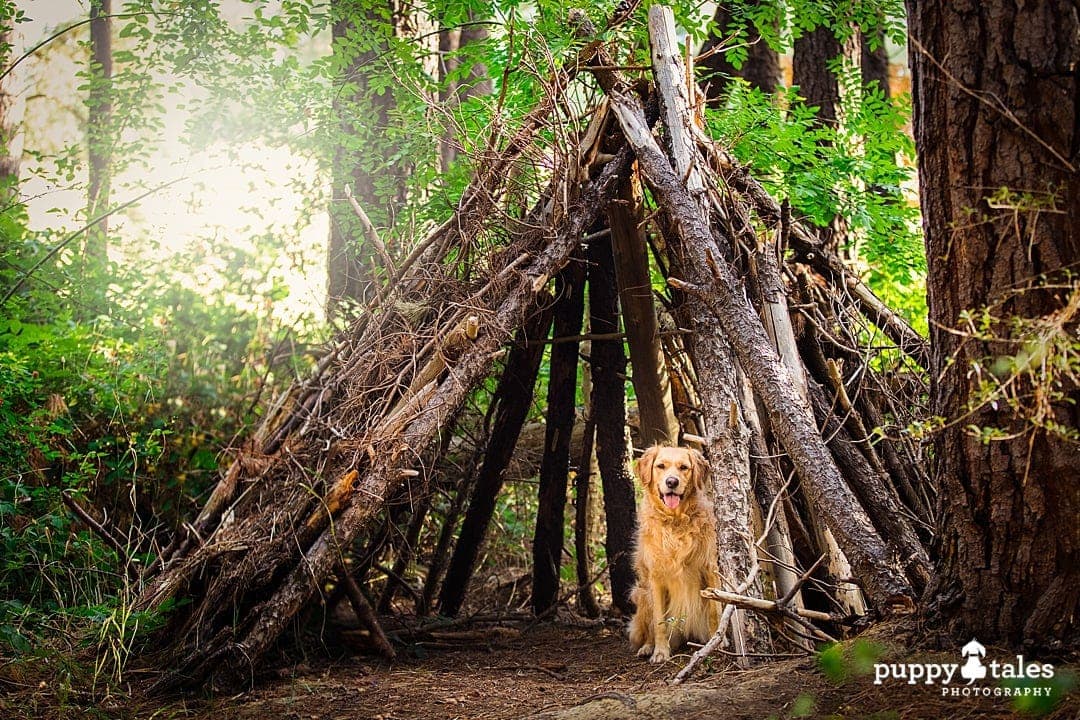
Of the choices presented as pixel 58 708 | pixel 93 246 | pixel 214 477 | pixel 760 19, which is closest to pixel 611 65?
pixel 760 19

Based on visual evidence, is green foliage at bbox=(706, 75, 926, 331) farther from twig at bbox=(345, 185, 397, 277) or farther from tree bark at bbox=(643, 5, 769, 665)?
twig at bbox=(345, 185, 397, 277)

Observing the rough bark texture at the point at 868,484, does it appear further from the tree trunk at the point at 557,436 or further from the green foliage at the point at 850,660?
the tree trunk at the point at 557,436

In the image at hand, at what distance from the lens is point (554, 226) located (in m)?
5.70

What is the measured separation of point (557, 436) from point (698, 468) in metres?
1.84

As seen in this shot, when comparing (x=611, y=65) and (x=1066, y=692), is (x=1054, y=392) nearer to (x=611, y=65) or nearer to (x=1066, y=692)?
(x=1066, y=692)

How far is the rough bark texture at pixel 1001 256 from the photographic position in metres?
2.61

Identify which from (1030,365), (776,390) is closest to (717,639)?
(776,390)

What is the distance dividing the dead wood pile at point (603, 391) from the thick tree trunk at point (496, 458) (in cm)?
2

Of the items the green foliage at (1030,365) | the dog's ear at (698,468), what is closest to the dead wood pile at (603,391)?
the dog's ear at (698,468)

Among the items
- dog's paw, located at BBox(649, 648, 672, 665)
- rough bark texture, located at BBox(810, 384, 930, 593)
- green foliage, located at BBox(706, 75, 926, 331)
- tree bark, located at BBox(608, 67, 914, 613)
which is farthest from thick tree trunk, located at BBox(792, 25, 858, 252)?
dog's paw, located at BBox(649, 648, 672, 665)

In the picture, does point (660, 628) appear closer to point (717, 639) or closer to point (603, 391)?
point (717, 639)

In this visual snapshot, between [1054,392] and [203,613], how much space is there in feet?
13.3

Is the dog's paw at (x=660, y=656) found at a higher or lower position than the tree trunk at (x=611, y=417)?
lower

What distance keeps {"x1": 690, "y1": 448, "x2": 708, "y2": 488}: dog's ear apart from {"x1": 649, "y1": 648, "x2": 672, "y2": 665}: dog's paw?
971mm
